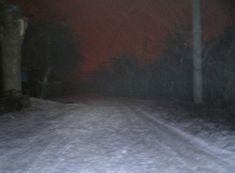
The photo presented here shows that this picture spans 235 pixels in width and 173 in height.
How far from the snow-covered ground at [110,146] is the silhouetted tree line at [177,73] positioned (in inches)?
241

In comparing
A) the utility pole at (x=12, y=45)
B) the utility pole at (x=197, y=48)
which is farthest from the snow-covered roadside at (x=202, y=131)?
the utility pole at (x=12, y=45)

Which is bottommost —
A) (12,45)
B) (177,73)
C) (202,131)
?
(202,131)

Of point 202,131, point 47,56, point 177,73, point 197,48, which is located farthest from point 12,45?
point 177,73

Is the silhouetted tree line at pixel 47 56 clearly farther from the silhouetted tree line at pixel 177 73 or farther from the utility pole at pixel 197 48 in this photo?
the utility pole at pixel 197 48

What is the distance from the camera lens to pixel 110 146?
28.5 feet

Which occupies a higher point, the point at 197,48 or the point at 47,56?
the point at 47,56

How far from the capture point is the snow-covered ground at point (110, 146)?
6908 millimetres

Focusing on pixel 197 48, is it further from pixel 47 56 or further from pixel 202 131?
pixel 47 56

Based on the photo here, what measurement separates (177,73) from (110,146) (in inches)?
672

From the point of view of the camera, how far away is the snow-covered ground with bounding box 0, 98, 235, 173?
6.91 m

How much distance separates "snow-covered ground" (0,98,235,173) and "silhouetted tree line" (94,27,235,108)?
20.1ft

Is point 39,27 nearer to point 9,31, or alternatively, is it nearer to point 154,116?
point 9,31

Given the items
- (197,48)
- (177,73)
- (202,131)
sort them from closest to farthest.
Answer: (202,131)
(197,48)
(177,73)

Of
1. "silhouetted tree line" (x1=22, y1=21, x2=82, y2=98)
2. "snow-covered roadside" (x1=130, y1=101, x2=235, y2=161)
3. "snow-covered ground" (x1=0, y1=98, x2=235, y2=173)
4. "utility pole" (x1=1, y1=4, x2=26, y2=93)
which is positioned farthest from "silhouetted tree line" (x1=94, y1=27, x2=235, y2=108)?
"utility pole" (x1=1, y1=4, x2=26, y2=93)
